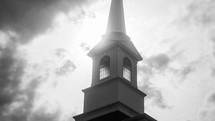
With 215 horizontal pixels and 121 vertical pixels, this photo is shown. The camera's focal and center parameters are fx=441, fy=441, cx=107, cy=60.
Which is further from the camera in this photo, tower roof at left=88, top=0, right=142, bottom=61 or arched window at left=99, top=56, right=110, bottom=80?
tower roof at left=88, top=0, right=142, bottom=61

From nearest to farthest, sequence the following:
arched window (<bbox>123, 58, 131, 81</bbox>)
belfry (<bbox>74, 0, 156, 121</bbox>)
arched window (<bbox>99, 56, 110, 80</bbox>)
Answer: belfry (<bbox>74, 0, 156, 121</bbox>), arched window (<bbox>99, 56, 110, 80</bbox>), arched window (<bbox>123, 58, 131, 81</bbox>)

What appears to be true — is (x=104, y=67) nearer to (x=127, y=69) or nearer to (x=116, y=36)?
(x=127, y=69)

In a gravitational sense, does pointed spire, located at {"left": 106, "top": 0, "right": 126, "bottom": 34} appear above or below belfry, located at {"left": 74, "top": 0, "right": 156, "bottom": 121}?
above

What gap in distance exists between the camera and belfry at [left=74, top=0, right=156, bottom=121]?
27.9 m

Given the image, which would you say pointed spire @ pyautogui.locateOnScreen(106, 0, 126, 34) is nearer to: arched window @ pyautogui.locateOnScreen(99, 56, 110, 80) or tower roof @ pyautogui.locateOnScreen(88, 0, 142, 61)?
tower roof @ pyautogui.locateOnScreen(88, 0, 142, 61)

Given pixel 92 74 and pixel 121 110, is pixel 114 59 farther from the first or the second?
pixel 121 110

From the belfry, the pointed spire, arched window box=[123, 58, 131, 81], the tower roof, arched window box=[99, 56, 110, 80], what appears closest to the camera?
the belfry

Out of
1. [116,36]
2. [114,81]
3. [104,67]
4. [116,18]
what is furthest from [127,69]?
[116,18]

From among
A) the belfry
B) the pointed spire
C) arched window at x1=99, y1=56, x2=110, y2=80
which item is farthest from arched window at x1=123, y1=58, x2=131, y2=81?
the pointed spire

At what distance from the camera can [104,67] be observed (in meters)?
30.3

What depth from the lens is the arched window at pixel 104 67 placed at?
30.0 meters

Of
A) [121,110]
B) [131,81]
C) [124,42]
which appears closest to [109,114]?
[121,110]

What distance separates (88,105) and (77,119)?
1167 mm

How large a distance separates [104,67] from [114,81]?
89.1 inches
